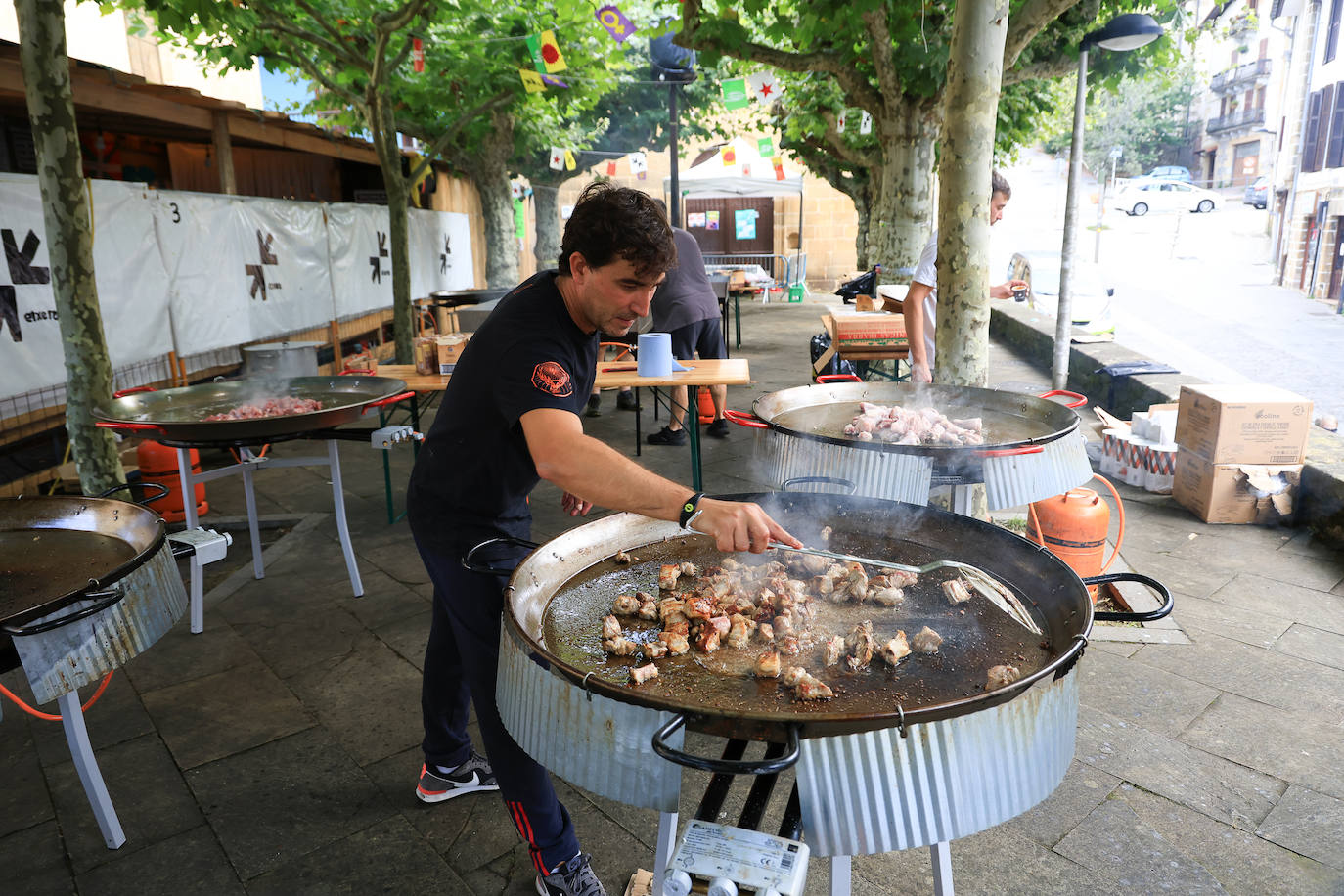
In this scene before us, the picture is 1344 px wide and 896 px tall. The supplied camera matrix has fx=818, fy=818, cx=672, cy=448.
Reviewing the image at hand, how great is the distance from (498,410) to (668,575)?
2.26 feet

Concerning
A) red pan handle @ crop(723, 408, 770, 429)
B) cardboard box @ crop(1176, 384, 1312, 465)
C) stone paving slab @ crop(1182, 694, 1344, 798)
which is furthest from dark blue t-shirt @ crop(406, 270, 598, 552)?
cardboard box @ crop(1176, 384, 1312, 465)

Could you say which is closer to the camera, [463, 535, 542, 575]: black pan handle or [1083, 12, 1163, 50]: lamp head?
[463, 535, 542, 575]: black pan handle

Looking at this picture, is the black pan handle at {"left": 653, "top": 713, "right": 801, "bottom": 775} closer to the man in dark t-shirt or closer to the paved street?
the man in dark t-shirt

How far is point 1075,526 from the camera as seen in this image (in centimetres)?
431

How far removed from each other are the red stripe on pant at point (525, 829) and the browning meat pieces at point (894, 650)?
1161 millimetres

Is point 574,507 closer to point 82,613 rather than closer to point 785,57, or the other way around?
point 82,613

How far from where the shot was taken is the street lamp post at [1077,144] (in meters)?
7.18

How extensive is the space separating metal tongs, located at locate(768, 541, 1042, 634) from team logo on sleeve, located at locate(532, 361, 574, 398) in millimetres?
707

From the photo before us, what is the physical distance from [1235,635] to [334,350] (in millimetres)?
10195

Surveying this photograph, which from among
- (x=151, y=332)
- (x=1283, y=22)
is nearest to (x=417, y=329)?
(x=151, y=332)

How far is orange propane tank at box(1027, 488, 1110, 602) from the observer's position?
4.31 m

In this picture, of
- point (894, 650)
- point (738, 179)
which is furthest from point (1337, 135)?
point (894, 650)

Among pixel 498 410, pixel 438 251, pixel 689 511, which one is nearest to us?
pixel 689 511

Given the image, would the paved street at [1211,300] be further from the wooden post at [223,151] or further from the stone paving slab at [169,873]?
the wooden post at [223,151]
